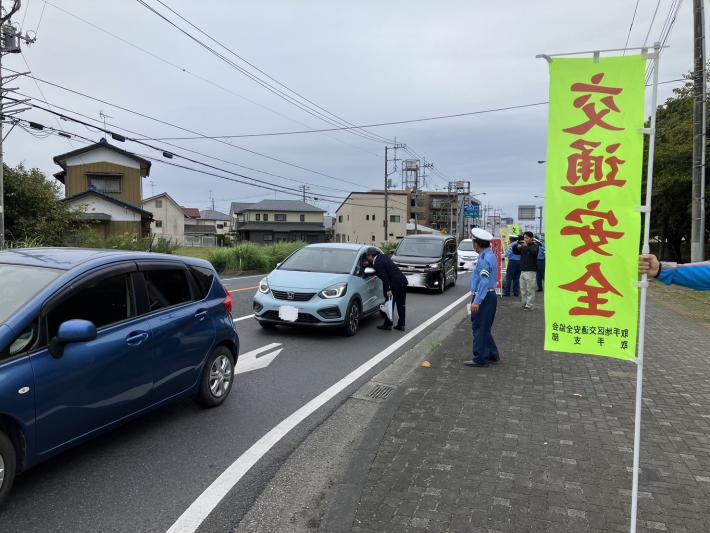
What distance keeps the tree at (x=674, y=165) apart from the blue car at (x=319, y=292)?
1801cm

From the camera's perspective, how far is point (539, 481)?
3.58 metres

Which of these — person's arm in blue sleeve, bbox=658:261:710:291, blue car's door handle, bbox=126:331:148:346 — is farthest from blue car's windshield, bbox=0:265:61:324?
person's arm in blue sleeve, bbox=658:261:710:291

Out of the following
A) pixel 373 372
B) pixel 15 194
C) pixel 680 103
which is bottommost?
pixel 373 372

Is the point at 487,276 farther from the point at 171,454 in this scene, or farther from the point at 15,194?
the point at 15,194

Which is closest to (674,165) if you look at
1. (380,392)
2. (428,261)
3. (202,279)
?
(428,261)

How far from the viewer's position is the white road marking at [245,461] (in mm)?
3172

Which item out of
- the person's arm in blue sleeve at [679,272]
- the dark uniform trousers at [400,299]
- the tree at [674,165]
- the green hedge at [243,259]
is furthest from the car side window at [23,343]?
the tree at [674,165]

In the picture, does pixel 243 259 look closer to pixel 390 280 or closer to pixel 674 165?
pixel 390 280

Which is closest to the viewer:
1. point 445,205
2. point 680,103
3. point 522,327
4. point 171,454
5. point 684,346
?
point 171,454

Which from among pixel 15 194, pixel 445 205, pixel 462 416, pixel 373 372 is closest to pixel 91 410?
pixel 462 416

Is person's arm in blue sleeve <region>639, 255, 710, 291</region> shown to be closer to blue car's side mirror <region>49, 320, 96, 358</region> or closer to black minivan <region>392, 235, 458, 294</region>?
blue car's side mirror <region>49, 320, 96, 358</region>

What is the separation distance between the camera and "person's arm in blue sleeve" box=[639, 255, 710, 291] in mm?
2951

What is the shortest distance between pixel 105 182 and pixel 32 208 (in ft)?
61.5

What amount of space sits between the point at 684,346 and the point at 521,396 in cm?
443
